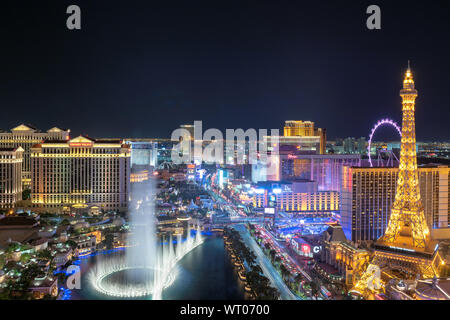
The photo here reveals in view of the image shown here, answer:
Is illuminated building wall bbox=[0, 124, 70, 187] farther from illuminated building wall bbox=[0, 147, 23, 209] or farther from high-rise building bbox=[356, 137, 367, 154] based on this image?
high-rise building bbox=[356, 137, 367, 154]

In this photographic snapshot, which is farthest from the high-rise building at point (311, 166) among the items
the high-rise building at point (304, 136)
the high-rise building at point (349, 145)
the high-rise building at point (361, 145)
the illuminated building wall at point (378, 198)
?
the high-rise building at point (349, 145)

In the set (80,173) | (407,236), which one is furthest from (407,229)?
(80,173)

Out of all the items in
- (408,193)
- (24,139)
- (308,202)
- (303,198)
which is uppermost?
(24,139)

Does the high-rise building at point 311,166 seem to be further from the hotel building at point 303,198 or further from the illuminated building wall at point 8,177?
the illuminated building wall at point 8,177

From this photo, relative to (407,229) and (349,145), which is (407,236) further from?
(349,145)

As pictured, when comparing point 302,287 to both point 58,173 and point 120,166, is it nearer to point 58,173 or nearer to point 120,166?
point 120,166
